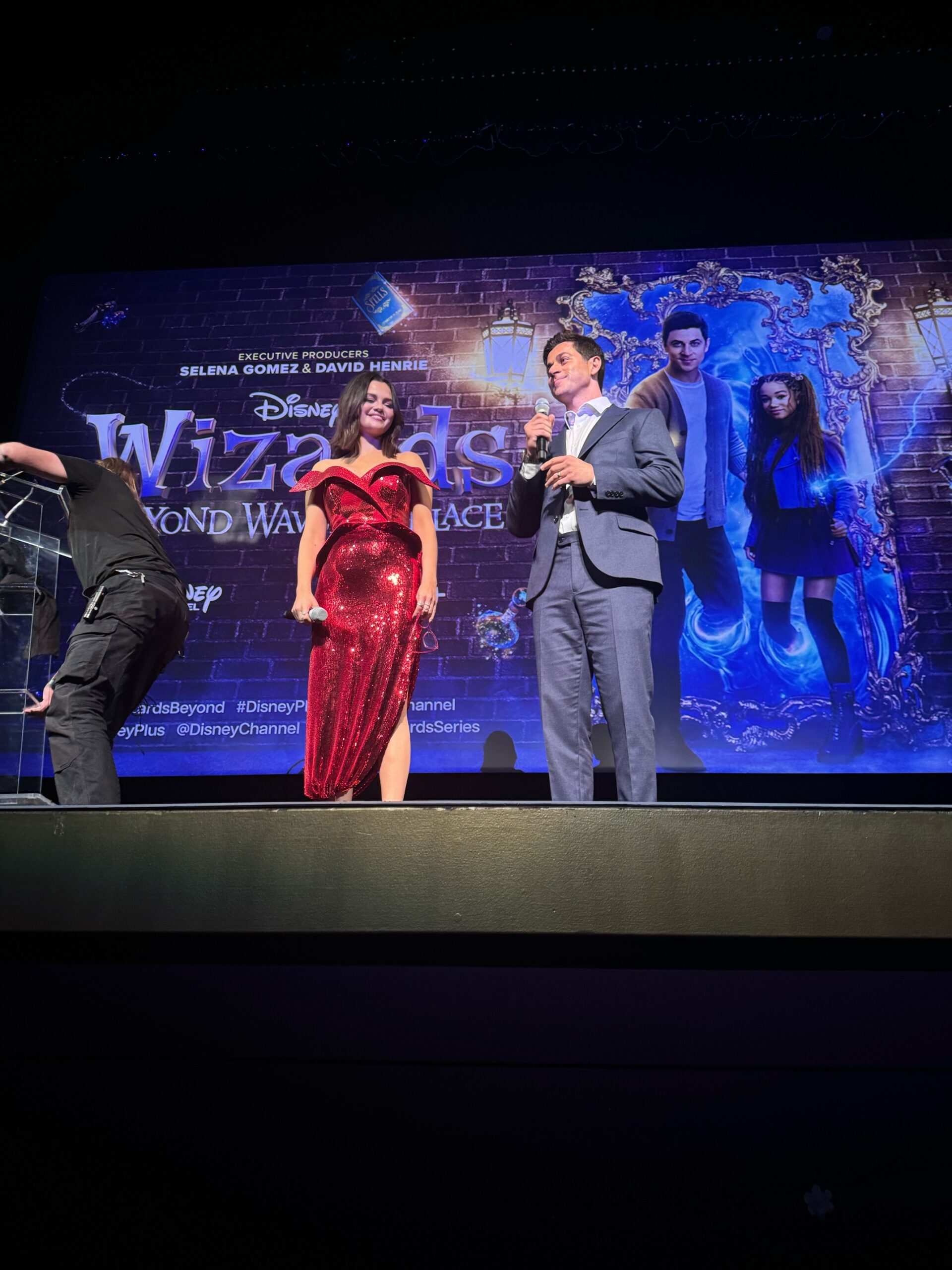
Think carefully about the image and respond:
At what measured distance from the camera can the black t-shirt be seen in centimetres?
214

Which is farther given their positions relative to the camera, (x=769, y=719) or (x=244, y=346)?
(x=244, y=346)

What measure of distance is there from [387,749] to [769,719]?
173cm

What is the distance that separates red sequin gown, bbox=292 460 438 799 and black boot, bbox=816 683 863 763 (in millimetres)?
1809

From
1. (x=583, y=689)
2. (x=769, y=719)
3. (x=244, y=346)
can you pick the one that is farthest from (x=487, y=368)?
(x=583, y=689)

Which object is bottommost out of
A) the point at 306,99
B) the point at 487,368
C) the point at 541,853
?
the point at 541,853

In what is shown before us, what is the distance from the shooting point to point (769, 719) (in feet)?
11.6

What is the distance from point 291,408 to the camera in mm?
4039

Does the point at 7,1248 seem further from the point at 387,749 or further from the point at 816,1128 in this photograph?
the point at 387,749

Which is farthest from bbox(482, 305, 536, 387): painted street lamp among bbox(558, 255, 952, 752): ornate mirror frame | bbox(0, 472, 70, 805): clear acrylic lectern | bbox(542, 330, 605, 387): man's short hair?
bbox(0, 472, 70, 805): clear acrylic lectern

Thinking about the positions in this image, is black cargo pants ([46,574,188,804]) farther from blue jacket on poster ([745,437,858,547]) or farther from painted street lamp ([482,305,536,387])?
blue jacket on poster ([745,437,858,547])

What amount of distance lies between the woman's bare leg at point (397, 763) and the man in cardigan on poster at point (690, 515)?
1.36 metres

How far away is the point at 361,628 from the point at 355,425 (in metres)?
0.60

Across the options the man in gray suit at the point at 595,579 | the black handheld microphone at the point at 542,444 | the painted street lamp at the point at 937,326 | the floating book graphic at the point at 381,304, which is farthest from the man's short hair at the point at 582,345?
the painted street lamp at the point at 937,326

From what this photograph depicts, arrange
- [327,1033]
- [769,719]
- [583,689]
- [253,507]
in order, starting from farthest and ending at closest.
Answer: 1. [253,507]
2. [769,719]
3. [583,689]
4. [327,1033]
